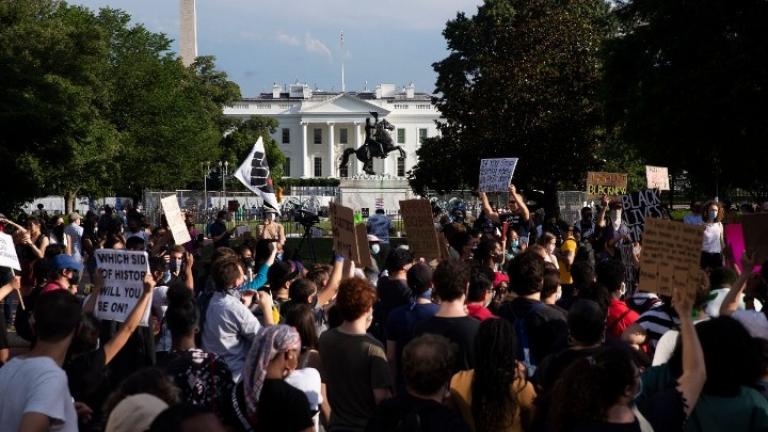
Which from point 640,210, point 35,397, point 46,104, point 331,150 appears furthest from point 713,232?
point 331,150

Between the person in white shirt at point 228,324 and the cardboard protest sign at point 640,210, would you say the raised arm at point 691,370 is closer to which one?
the person in white shirt at point 228,324

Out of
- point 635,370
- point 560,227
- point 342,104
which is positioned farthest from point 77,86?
point 342,104

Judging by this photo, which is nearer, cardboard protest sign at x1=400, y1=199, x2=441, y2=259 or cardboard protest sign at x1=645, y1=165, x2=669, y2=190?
cardboard protest sign at x1=400, y1=199, x2=441, y2=259

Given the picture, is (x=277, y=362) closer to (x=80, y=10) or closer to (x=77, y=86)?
(x=77, y=86)

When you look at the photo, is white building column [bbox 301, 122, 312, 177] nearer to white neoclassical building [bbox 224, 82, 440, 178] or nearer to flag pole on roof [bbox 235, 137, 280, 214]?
white neoclassical building [bbox 224, 82, 440, 178]

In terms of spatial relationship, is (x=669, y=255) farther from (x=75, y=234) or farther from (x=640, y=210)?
(x=75, y=234)

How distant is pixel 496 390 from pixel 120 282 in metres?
3.02

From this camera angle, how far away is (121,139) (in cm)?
5156

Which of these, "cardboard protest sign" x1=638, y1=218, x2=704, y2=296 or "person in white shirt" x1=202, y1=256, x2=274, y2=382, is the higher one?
"cardboard protest sign" x1=638, y1=218, x2=704, y2=296

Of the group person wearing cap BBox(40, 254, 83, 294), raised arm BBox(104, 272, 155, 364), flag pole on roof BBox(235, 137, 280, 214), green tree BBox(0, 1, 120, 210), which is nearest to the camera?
raised arm BBox(104, 272, 155, 364)

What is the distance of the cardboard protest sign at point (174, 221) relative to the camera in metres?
11.8

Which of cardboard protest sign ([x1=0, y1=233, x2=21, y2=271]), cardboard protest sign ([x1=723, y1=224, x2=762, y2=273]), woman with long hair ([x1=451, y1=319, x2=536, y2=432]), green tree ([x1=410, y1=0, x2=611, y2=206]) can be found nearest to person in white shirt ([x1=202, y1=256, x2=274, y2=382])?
woman with long hair ([x1=451, y1=319, x2=536, y2=432])

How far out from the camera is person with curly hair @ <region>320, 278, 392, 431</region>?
18.6 ft

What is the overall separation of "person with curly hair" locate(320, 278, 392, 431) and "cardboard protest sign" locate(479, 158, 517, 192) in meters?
11.4
